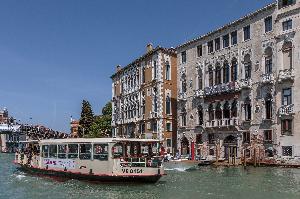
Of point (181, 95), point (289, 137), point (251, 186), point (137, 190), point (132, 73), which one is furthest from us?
point (132, 73)

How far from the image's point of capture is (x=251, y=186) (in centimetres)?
2184

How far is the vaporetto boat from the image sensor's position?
22141mm

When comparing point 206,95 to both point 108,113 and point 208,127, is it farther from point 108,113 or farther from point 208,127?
point 108,113

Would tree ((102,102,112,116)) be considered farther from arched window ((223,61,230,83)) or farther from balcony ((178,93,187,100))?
arched window ((223,61,230,83))

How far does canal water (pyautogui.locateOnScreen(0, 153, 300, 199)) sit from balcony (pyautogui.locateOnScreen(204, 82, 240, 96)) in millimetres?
14430

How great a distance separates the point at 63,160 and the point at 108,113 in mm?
46652

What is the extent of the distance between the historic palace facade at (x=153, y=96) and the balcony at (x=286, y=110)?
16163 mm

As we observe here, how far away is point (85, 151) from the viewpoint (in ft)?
78.2

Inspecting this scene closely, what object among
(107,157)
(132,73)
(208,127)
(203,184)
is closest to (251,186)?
(203,184)

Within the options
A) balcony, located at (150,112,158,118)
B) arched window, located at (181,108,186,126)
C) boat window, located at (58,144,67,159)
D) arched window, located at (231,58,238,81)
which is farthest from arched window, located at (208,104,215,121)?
boat window, located at (58,144,67,159)

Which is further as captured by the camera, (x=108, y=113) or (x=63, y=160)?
(x=108, y=113)

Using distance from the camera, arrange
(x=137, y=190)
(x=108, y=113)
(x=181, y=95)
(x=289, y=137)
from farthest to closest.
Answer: (x=108, y=113) < (x=181, y=95) < (x=289, y=137) < (x=137, y=190)

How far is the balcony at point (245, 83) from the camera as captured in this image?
38344 millimetres

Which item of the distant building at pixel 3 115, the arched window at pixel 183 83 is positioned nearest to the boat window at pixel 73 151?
the arched window at pixel 183 83
